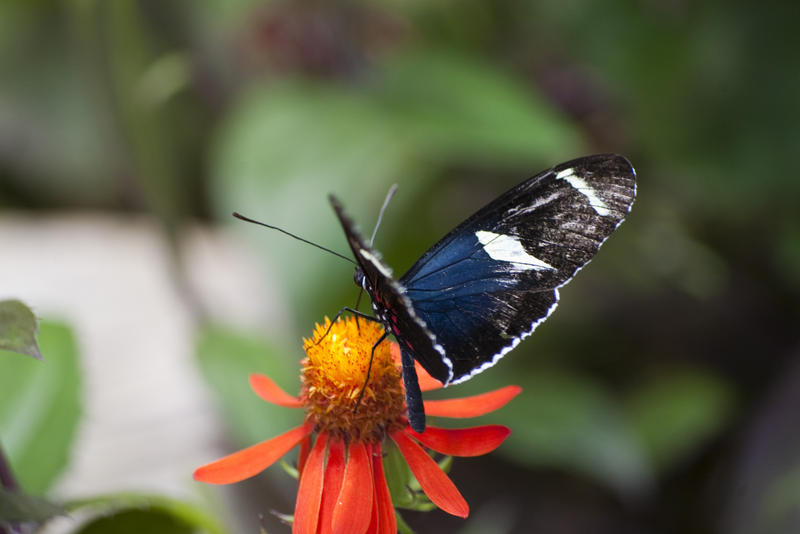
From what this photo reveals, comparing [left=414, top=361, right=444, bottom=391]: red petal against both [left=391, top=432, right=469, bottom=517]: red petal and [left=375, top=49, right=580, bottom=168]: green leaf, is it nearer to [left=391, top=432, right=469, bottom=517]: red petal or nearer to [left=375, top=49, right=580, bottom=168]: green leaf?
[left=391, top=432, right=469, bottom=517]: red petal

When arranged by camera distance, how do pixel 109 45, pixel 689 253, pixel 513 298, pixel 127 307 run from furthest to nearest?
pixel 127 307 < pixel 689 253 < pixel 109 45 < pixel 513 298

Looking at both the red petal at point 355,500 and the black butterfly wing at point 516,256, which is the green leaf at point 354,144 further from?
the red petal at point 355,500

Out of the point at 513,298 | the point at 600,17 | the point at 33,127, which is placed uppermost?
the point at 33,127

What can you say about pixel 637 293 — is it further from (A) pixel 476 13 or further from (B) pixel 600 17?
(A) pixel 476 13

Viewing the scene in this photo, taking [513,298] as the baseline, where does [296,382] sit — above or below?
above

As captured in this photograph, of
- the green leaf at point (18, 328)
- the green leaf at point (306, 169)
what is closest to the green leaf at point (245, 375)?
the green leaf at point (306, 169)

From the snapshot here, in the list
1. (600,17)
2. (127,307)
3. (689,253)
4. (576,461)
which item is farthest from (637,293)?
(127,307)

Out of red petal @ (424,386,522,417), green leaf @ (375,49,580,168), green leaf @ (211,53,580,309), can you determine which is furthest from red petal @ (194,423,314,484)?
green leaf @ (375,49,580,168)

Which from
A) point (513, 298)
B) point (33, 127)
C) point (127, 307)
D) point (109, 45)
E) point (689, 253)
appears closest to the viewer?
point (513, 298)
